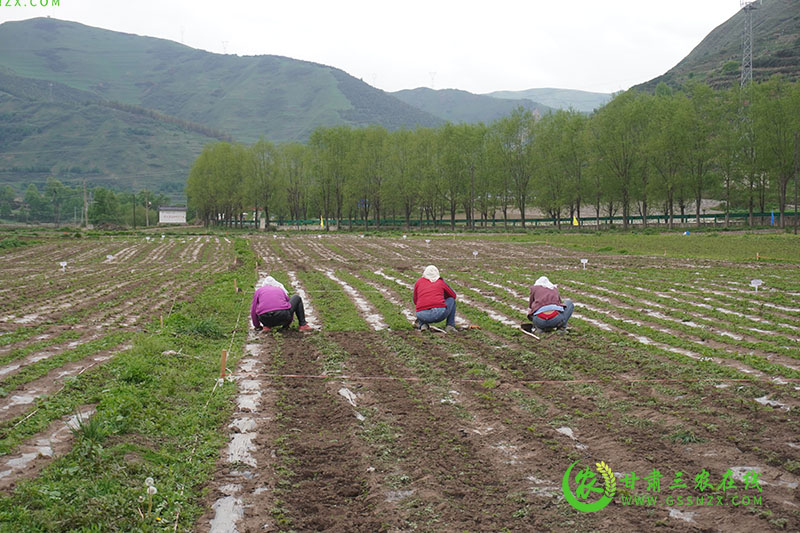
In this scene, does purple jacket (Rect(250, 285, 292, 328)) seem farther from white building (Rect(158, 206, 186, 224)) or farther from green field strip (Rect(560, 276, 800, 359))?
white building (Rect(158, 206, 186, 224))

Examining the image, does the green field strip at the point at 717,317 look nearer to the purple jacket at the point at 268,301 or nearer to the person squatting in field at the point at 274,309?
the person squatting in field at the point at 274,309

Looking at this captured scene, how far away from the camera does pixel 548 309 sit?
12.0 m

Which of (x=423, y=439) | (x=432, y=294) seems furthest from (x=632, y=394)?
(x=432, y=294)

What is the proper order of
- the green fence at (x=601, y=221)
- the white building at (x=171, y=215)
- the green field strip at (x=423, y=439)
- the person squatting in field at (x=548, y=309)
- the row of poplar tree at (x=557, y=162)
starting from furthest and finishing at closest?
the white building at (x=171, y=215) → the green fence at (x=601, y=221) → the row of poplar tree at (x=557, y=162) → the person squatting in field at (x=548, y=309) → the green field strip at (x=423, y=439)

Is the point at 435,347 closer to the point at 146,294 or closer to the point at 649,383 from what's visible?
the point at 649,383

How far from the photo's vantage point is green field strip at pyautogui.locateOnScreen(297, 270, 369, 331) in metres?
13.6

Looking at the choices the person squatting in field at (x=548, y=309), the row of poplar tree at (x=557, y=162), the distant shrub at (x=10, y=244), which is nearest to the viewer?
the person squatting in field at (x=548, y=309)

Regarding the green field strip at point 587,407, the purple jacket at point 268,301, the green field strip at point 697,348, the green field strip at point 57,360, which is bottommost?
the green field strip at point 587,407

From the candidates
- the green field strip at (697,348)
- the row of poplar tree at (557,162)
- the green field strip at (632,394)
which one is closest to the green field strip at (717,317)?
the green field strip at (697,348)

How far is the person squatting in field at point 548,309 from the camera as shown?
12.1 metres

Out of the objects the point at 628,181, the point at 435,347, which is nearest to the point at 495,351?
the point at 435,347

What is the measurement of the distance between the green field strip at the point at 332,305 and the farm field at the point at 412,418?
0.44 feet

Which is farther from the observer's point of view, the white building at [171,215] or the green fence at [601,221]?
the white building at [171,215]

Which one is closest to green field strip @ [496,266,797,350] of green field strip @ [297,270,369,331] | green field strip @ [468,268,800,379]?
green field strip @ [468,268,800,379]
